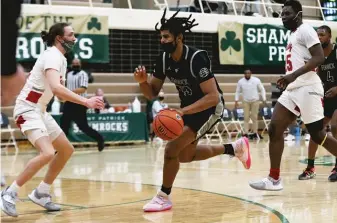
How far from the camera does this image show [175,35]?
21.4 feet

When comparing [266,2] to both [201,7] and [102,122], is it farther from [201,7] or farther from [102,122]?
[102,122]

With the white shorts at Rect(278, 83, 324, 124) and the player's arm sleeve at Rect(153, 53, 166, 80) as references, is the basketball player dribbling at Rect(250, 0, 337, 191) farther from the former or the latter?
the player's arm sleeve at Rect(153, 53, 166, 80)

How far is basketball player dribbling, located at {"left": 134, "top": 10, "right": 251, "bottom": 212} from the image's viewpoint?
644 cm

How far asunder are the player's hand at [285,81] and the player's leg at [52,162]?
2.31 m

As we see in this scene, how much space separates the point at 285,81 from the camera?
735 centimetres

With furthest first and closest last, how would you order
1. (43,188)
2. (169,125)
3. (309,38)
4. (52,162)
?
(309,38), (52,162), (43,188), (169,125)

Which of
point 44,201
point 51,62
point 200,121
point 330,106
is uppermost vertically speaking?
point 51,62

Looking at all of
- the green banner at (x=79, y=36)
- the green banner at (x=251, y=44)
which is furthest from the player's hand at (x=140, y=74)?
the green banner at (x=251, y=44)

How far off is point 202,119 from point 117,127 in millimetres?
11569

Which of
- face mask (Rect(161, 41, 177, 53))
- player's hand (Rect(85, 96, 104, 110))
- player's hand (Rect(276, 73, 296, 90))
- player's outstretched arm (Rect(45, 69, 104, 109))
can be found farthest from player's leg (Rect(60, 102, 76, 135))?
player's hand (Rect(85, 96, 104, 110))

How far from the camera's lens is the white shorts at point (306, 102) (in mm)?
7988

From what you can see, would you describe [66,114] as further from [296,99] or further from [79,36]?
[296,99]

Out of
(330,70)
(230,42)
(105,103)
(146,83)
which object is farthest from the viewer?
(230,42)

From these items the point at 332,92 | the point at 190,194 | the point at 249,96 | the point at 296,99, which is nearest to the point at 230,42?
the point at 249,96
